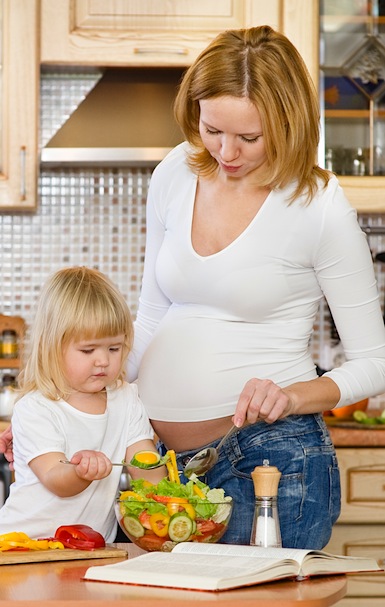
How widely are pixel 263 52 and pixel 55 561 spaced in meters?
0.81

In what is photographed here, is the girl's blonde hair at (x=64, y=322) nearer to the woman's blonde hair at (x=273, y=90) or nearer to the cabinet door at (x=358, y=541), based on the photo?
the woman's blonde hair at (x=273, y=90)

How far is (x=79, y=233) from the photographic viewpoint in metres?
3.19

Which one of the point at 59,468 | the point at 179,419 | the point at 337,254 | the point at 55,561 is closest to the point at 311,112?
the point at 337,254

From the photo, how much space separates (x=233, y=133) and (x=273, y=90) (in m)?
0.09

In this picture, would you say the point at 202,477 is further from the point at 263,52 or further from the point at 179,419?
the point at 263,52

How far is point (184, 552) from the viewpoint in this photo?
122cm

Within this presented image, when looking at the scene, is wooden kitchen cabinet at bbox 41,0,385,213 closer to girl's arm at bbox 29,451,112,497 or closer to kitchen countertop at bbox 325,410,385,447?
kitchen countertop at bbox 325,410,385,447

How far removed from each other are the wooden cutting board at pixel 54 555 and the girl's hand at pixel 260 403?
243 mm

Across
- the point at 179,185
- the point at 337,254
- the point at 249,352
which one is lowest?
the point at 249,352

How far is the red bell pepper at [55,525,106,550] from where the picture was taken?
1327 mm

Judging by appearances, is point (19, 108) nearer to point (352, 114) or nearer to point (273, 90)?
point (352, 114)

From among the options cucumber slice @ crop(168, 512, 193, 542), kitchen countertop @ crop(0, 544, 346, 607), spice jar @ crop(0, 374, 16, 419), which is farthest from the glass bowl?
spice jar @ crop(0, 374, 16, 419)

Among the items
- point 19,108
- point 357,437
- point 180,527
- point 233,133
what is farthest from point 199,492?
point 19,108

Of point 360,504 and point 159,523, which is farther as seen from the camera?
point 360,504
